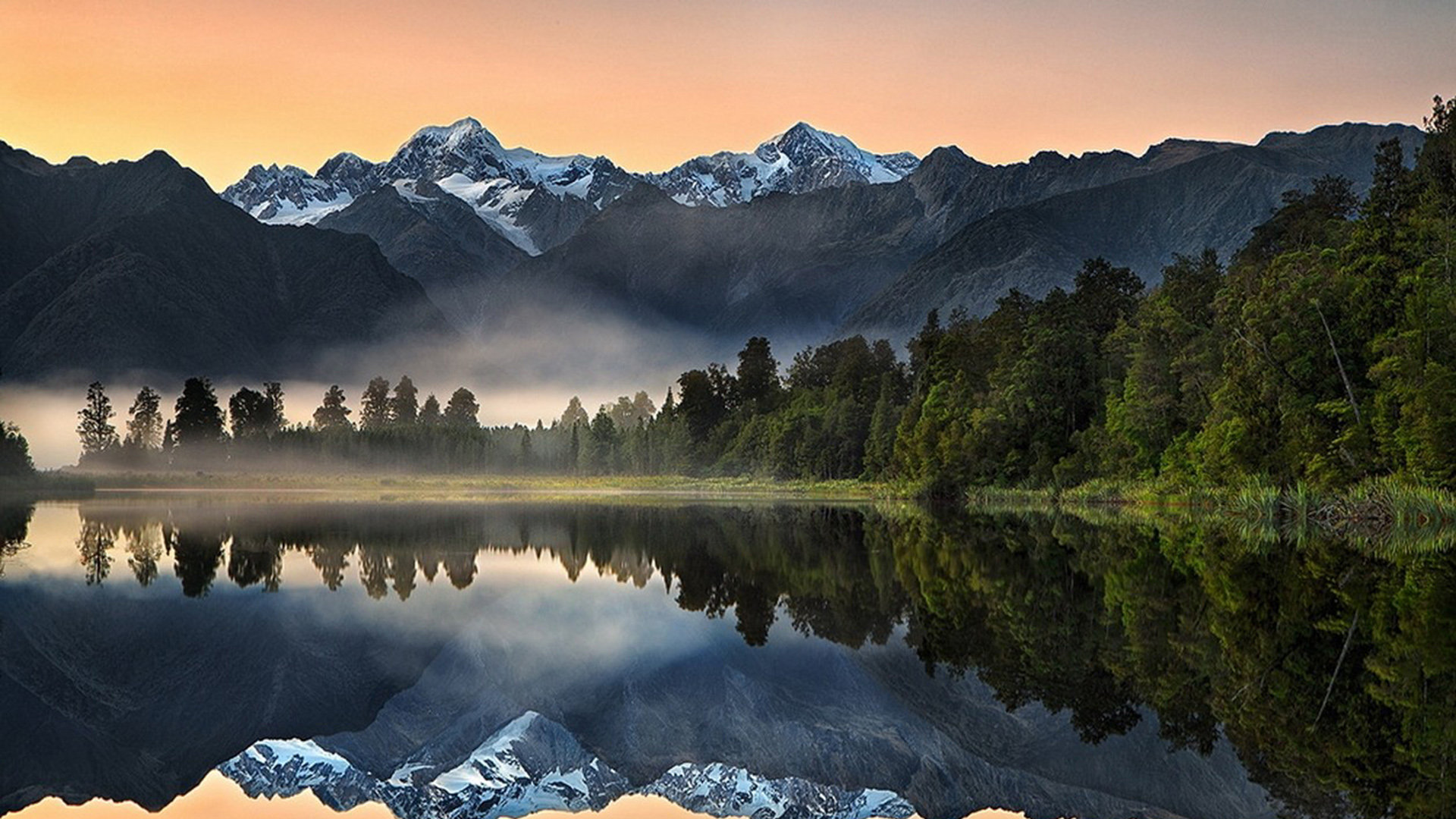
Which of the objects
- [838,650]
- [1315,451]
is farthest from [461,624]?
[1315,451]

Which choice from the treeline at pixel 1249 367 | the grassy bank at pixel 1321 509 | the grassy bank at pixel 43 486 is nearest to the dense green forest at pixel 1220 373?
the treeline at pixel 1249 367

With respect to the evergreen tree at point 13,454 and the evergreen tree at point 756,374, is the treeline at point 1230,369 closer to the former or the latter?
the evergreen tree at point 756,374

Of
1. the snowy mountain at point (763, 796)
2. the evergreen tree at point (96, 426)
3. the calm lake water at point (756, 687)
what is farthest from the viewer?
the evergreen tree at point (96, 426)

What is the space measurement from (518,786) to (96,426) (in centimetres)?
19971

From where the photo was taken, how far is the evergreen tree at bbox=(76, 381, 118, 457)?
18825cm

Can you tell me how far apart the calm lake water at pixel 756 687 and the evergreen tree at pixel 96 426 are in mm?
173139

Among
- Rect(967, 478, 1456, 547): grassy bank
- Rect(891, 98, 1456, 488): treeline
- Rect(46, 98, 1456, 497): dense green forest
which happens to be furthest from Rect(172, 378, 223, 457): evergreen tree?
Rect(967, 478, 1456, 547): grassy bank

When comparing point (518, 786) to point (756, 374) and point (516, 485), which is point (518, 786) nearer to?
point (516, 485)

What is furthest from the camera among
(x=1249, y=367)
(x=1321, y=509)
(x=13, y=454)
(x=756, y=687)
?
(x=13, y=454)

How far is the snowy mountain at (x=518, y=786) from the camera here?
12836 mm

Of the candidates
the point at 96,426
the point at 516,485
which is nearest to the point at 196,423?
the point at 96,426

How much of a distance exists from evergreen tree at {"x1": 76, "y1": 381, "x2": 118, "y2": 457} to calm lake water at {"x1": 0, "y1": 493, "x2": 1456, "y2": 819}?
173 metres

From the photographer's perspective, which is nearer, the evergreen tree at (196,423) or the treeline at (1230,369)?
the treeline at (1230,369)

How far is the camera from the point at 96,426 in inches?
7446
